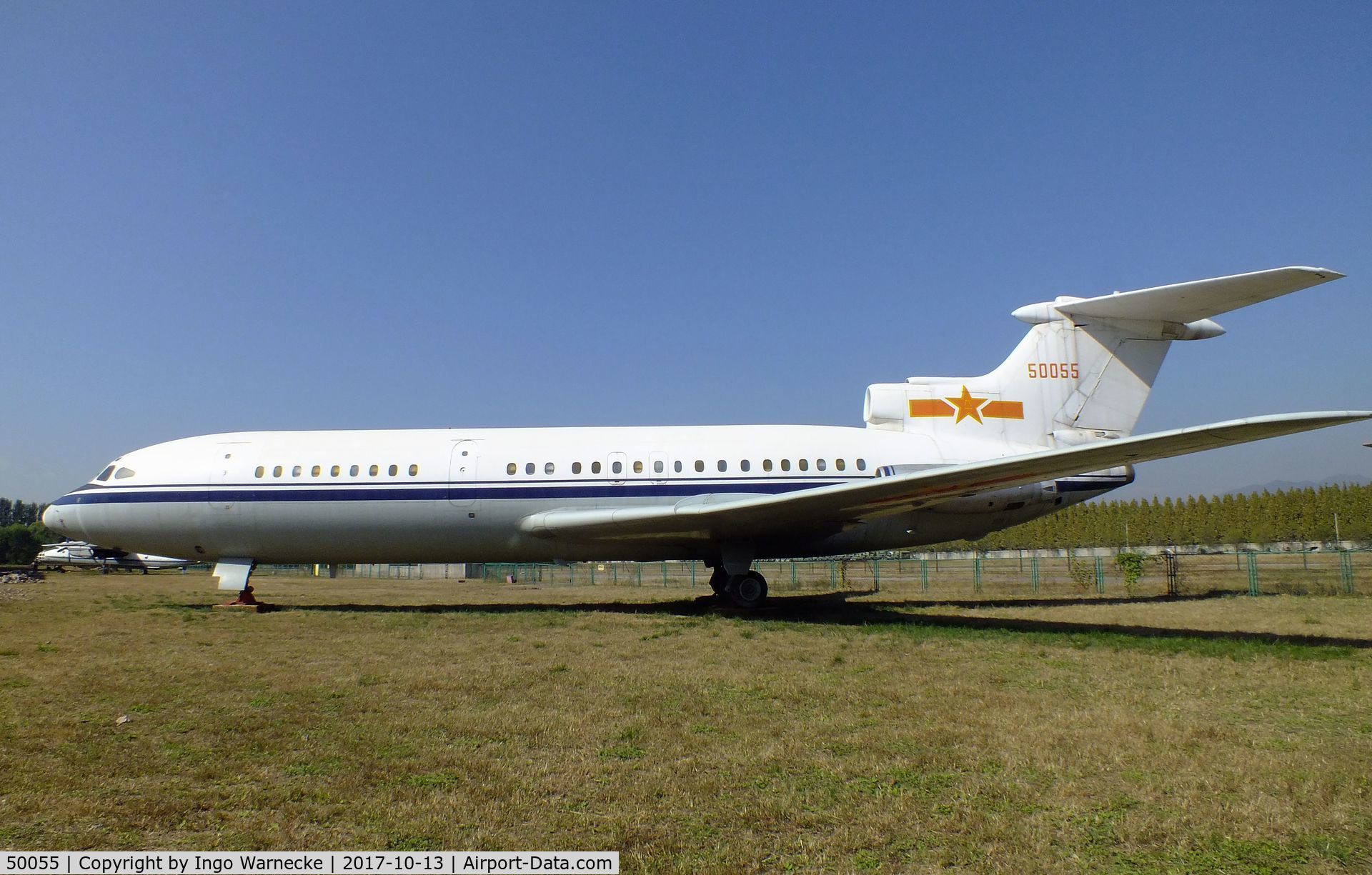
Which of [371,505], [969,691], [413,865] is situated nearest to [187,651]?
[371,505]

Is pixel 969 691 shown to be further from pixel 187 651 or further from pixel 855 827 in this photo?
pixel 187 651

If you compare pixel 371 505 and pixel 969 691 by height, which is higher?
pixel 371 505

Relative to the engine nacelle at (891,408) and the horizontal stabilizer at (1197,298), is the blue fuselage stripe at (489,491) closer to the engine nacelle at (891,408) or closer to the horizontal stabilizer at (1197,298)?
the engine nacelle at (891,408)

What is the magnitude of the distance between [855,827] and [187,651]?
959 cm

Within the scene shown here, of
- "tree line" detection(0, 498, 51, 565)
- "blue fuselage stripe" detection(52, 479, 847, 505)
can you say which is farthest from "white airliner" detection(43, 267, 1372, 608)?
"tree line" detection(0, 498, 51, 565)

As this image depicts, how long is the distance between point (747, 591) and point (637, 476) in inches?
125

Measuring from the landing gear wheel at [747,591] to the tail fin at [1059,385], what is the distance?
4.50 meters

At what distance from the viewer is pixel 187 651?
33.6 ft

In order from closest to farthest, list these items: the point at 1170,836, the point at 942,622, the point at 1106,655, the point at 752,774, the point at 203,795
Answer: the point at 1170,836, the point at 203,795, the point at 752,774, the point at 1106,655, the point at 942,622

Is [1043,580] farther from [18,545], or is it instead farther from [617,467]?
[18,545]

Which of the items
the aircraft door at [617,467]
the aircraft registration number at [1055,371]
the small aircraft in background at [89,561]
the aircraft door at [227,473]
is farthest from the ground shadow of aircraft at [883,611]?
the small aircraft in background at [89,561]

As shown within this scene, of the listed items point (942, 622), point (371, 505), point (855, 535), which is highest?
point (371, 505)

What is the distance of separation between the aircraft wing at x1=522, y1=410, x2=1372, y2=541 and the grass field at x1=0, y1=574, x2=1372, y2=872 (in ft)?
8.23

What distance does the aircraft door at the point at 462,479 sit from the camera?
16094 millimetres
